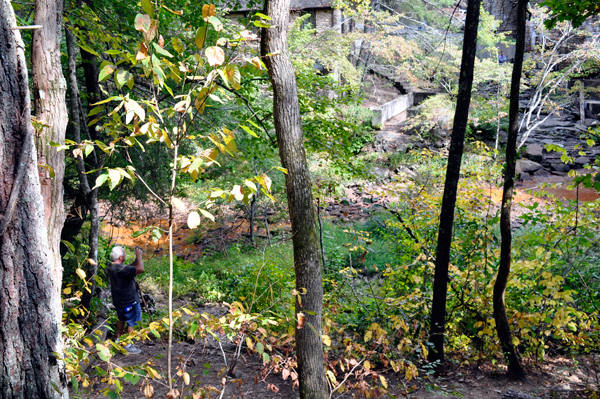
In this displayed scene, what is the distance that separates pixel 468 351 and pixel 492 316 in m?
0.71

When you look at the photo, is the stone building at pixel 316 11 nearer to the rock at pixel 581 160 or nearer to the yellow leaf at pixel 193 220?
the rock at pixel 581 160

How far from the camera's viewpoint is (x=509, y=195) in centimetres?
466

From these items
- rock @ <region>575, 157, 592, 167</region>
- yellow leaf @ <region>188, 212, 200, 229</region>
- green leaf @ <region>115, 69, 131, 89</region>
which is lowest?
rock @ <region>575, 157, 592, 167</region>

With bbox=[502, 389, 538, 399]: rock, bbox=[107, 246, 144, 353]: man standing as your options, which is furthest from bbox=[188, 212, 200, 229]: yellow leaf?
bbox=[502, 389, 538, 399]: rock

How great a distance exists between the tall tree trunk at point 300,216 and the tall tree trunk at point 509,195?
230cm

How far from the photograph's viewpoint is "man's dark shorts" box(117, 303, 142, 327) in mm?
5551

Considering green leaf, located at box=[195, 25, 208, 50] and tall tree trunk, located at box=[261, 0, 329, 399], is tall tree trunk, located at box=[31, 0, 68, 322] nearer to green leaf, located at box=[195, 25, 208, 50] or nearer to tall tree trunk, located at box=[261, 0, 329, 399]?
tall tree trunk, located at box=[261, 0, 329, 399]

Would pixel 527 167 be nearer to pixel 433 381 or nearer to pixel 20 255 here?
pixel 433 381

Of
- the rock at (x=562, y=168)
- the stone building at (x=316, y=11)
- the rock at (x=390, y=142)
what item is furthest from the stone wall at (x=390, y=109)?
the rock at (x=562, y=168)

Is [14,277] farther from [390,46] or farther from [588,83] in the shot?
[588,83]

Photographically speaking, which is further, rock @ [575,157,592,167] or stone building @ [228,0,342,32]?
stone building @ [228,0,342,32]

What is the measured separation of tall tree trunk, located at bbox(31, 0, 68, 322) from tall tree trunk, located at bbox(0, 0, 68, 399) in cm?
148

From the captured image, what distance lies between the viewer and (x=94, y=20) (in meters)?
5.31

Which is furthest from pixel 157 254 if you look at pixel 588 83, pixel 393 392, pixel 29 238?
pixel 588 83
